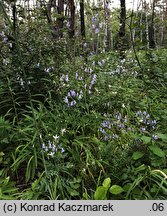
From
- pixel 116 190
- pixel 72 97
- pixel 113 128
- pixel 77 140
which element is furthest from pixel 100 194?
pixel 72 97

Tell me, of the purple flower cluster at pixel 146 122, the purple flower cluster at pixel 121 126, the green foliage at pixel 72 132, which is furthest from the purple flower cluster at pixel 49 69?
the purple flower cluster at pixel 146 122

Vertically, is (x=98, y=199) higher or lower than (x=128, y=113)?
lower

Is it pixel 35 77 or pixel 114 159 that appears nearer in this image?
pixel 114 159

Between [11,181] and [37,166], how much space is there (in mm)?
252

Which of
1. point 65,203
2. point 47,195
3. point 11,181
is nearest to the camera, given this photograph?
point 65,203

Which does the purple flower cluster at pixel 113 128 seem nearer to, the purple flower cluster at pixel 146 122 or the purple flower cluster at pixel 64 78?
the purple flower cluster at pixel 146 122

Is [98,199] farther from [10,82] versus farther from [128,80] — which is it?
[128,80]

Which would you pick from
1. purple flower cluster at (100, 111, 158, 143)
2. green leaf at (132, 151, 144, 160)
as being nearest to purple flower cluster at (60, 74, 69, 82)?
purple flower cluster at (100, 111, 158, 143)

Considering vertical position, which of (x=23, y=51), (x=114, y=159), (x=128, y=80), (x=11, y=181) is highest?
(x=23, y=51)

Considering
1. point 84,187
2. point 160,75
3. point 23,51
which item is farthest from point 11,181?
point 160,75

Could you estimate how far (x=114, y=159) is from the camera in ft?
6.93

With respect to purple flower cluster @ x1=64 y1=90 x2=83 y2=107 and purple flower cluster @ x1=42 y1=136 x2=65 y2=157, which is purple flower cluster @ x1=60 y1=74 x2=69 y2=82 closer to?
purple flower cluster @ x1=64 y1=90 x2=83 y2=107

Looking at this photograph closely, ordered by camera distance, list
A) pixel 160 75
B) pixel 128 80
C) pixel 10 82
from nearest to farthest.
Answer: pixel 10 82 → pixel 160 75 → pixel 128 80

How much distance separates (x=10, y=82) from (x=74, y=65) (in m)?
1.29
